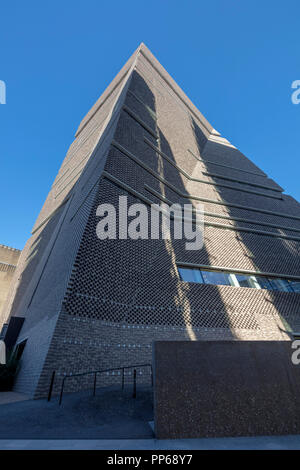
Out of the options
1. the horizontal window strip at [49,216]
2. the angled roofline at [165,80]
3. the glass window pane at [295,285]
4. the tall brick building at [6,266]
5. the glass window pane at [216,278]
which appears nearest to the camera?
the glass window pane at [216,278]

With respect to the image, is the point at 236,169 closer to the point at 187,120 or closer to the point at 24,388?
the point at 187,120

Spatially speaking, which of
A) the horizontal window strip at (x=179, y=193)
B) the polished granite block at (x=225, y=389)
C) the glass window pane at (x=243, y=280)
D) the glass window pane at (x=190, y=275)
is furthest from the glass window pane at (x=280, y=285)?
the polished granite block at (x=225, y=389)

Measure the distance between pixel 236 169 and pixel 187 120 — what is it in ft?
30.5

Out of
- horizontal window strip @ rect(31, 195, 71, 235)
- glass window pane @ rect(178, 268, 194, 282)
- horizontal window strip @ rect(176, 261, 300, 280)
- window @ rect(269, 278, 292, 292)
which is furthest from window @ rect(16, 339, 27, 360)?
window @ rect(269, 278, 292, 292)

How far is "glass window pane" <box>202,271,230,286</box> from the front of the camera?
13.3 metres

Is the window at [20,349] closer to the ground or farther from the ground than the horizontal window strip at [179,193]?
closer to the ground

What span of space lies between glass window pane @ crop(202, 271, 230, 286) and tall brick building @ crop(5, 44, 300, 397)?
8cm

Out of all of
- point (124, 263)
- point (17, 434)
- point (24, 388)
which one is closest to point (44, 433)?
point (17, 434)

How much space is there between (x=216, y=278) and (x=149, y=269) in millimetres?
4764

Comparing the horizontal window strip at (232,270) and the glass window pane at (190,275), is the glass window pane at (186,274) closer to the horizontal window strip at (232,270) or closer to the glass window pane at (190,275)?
the glass window pane at (190,275)

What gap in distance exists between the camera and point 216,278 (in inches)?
536

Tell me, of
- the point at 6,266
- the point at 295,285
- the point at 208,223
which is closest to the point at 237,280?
the point at 295,285

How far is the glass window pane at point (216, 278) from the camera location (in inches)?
522

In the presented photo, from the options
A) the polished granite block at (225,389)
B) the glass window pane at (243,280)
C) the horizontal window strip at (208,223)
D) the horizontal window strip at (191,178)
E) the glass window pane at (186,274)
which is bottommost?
the polished granite block at (225,389)
